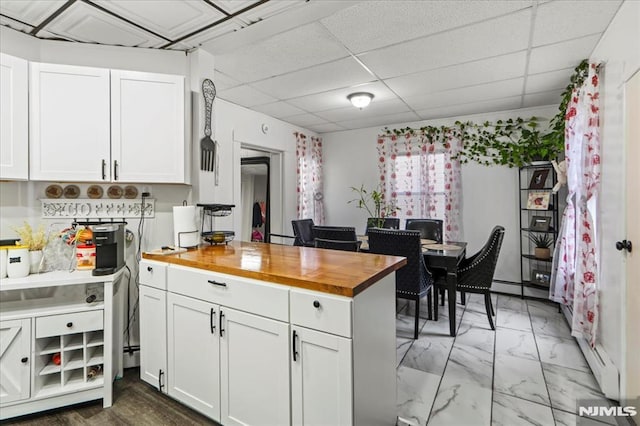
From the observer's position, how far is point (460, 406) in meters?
1.94

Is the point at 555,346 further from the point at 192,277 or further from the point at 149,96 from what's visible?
the point at 149,96

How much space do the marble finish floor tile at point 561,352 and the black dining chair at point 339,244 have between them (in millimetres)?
1814

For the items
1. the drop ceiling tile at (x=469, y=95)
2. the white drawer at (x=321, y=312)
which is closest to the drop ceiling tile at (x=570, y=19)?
the drop ceiling tile at (x=469, y=95)

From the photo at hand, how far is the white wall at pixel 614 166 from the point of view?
1.85 meters

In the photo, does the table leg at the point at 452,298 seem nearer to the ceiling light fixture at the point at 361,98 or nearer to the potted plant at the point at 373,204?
the potted plant at the point at 373,204

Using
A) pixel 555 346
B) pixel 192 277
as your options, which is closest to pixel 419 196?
pixel 555 346

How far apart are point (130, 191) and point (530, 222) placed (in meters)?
4.54

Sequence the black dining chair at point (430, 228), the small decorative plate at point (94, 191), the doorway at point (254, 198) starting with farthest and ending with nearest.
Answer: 1. the doorway at point (254, 198)
2. the black dining chair at point (430, 228)
3. the small decorative plate at point (94, 191)

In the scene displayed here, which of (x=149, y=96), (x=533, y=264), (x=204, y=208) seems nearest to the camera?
(x=149, y=96)

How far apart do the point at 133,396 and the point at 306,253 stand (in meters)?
1.48

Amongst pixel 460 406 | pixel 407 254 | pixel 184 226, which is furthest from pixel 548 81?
pixel 184 226

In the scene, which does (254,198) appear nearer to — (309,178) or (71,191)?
(309,178)

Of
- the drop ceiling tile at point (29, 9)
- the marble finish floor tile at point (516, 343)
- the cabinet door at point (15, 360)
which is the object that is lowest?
the marble finish floor tile at point (516, 343)

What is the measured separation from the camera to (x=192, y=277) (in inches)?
70.6
